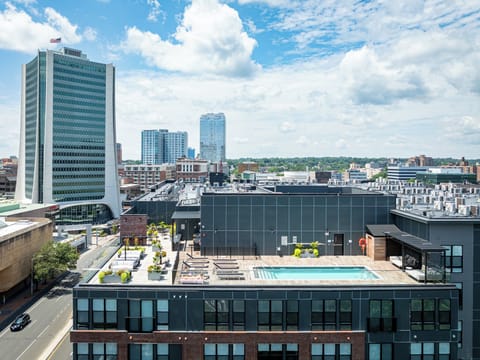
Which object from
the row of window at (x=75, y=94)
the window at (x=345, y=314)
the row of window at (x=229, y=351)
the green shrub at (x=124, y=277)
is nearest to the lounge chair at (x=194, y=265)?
the green shrub at (x=124, y=277)

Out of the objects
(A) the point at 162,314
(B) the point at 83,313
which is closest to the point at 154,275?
(A) the point at 162,314

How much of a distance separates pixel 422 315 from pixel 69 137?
122 m

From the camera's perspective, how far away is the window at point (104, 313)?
24.9 meters

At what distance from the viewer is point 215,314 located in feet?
81.5

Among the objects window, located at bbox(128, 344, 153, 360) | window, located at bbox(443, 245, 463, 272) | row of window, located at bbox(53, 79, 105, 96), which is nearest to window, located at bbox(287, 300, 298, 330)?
window, located at bbox(128, 344, 153, 360)

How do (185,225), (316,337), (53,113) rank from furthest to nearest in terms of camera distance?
(53,113)
(185,225)
(316,337)

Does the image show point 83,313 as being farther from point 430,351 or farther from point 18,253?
point 18,253

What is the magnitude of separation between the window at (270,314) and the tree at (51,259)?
46.0 meters

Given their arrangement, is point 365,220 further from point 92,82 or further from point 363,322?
point 92,82

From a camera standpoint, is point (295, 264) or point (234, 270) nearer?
point (234, 270)

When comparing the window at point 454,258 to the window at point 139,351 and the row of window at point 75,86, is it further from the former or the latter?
the row of window at point 75,86

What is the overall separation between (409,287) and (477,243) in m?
Answer: 9.12

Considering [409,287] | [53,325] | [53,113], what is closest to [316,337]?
[409,287]

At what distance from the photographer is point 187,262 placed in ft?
104
